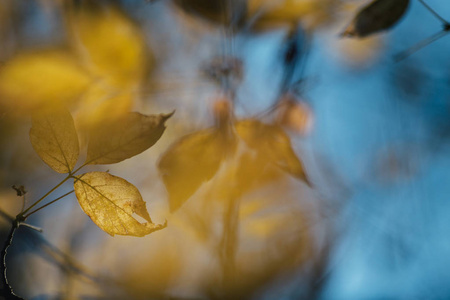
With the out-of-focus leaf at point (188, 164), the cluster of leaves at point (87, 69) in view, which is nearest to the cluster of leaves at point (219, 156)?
the out-of-focus leaf at point (188, 164)

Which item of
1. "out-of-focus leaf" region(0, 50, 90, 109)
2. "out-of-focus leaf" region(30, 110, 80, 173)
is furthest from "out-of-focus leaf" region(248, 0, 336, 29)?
"out-of-focus leaf" region(30, 110, 80, 173)

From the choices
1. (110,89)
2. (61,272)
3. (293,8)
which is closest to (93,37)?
(110,89)

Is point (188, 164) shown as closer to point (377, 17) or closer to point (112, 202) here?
point (112, 202)

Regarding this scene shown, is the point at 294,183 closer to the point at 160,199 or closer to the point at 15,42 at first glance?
the point at 160,199

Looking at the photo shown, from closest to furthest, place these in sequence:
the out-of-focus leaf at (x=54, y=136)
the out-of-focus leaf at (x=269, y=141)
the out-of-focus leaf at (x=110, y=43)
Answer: the out-of-focus leaf at (x=54, y=136) < the out-of-focus leaf at (x=269, y=141) < the out-of-focus leaf at (x=110, y=43)

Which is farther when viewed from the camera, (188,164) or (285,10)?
(285,10)

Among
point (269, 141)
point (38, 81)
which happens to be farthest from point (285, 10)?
point (38, 81)

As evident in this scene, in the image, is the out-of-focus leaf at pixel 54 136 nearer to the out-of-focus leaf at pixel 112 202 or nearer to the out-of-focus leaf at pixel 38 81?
the out-of-focus leaf at pixel 112 202
